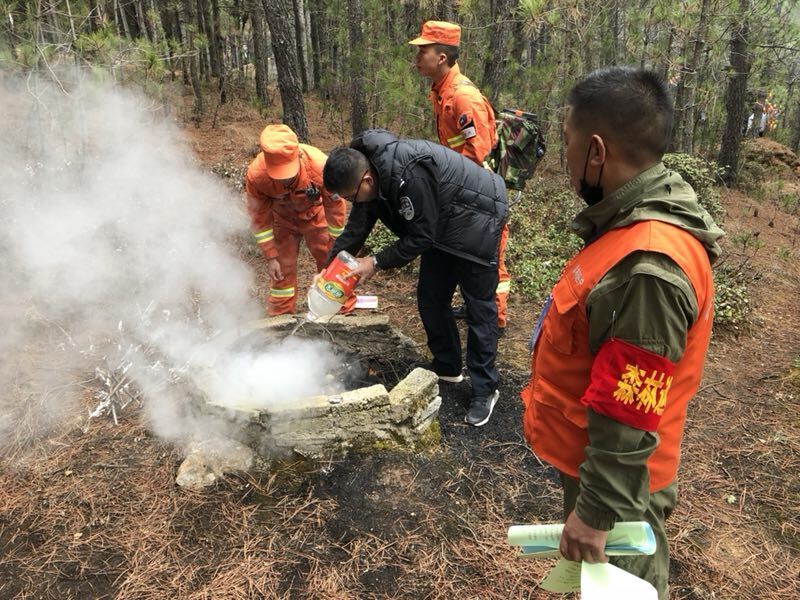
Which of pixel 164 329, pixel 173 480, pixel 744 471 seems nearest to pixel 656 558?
pixel 744 471

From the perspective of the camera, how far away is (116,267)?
5496 millimetres

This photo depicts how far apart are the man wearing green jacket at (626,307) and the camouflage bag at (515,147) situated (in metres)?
3.14

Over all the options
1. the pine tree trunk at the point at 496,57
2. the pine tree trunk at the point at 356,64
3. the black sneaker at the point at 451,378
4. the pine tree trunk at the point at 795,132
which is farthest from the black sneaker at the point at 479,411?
the pine tree trunk at the point at 795,132

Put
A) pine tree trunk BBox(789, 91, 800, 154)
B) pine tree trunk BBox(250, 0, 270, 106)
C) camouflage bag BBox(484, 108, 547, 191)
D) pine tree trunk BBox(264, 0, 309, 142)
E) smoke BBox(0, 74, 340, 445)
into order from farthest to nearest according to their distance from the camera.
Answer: pine tree trunk BBox(789, 91, 800, 154)
pine tree trunk BBox(250, 0, 270, 106)
pine tree trunk BBox(264, 0, 309, 142)
camouflage bag BBox(484, 108, 547, 191)
smoke BBox(0, 74, 340, 445)

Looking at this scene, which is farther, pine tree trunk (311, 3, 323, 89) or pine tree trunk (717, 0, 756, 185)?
pine tree trunk (311, 3, 323, 89)

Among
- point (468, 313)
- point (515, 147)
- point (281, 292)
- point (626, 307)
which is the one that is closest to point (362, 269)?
point (468, 313)

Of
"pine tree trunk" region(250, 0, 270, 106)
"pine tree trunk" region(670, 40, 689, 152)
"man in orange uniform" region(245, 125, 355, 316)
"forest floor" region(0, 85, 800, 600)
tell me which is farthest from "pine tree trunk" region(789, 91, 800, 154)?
"man in orange uniform" region(245, 125, 355, 316)

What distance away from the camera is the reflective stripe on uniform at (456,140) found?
4.24 m

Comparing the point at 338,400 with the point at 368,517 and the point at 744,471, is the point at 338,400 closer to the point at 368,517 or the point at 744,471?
the point at 368,517

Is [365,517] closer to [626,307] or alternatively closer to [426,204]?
[426,204]

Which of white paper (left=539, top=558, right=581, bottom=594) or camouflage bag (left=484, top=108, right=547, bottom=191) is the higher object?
camouflage bag (left=484, top=108, right=547, bottom=191)

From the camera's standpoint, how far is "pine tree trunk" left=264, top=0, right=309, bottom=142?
20.9 ft

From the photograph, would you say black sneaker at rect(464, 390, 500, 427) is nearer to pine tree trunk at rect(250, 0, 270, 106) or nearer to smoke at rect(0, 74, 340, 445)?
smoke at rect(0, 74, 340, 445)

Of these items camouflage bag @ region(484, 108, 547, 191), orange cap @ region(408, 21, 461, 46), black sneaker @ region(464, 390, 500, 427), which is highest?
orange cap @ region(408, 21, 461, 46)
